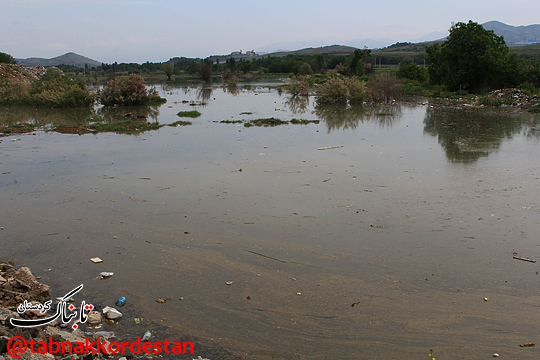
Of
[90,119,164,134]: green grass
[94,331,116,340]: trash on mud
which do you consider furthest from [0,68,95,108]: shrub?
[94,331,116,340]: trash on mud

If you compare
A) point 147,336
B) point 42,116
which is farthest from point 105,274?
point 42,116

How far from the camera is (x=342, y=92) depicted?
837 inches

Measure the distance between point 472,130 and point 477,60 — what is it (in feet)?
46.6

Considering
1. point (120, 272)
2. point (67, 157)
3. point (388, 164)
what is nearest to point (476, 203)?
point (388, 164)

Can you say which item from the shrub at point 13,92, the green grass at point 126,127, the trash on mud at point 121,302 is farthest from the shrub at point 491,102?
the shrub at point 13,92

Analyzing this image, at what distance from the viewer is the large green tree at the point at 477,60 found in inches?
939

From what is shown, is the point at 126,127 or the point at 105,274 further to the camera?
the point at 126,127

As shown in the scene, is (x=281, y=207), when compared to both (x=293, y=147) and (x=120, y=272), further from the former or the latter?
(x=293, y=147)

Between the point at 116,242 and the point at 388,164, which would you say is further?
the point at 388,164

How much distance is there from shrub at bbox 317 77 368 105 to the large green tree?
27.3ft

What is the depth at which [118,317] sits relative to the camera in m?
3.80

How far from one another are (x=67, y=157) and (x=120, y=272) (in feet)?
21.9

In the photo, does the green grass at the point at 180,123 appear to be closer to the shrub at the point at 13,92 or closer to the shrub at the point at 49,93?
the shrub at the point at 49,93

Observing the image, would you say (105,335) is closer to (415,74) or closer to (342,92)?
(342,92)
